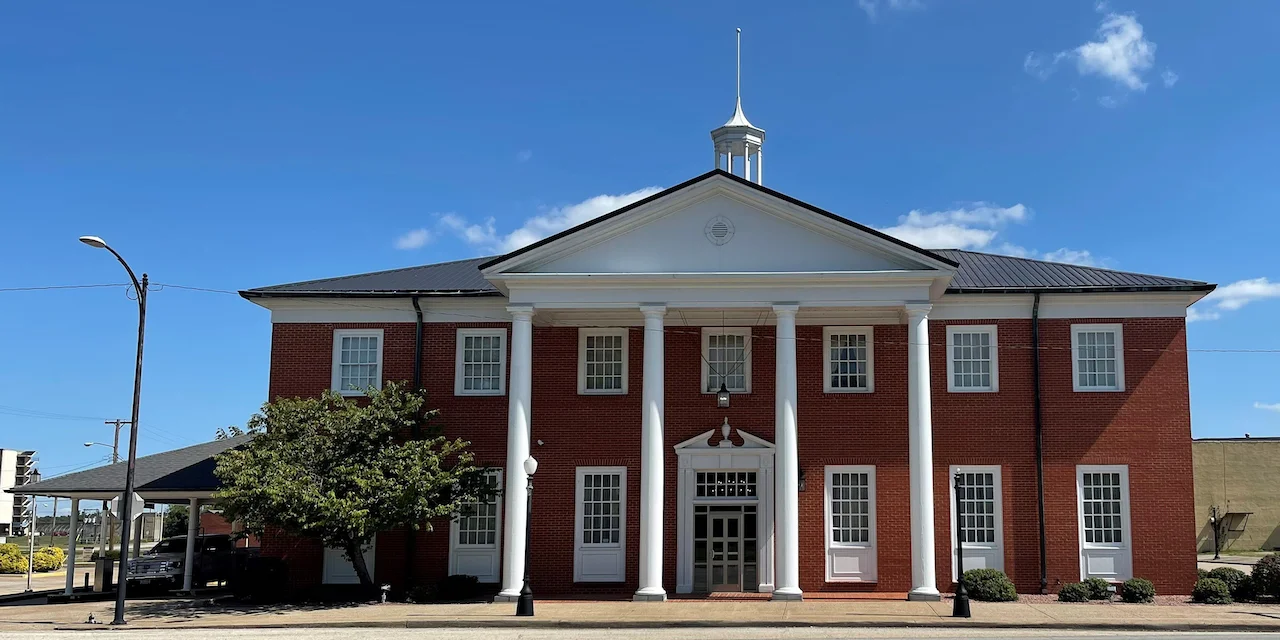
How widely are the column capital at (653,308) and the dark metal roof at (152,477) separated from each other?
1261 centimetres

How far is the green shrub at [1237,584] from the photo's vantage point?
2698cm

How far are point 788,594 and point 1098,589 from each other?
7361 millimetres

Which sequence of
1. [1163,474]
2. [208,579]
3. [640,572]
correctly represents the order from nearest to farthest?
[640,572] → [1163,474] → [208,579]

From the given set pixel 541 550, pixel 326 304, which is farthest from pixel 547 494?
pixel 326 304

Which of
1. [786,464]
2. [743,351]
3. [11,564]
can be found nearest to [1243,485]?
[743,351]

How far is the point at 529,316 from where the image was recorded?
27.6 metres

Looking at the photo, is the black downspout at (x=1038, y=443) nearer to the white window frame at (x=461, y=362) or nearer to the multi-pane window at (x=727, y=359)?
the multi-pane window at (x=727, y=359)

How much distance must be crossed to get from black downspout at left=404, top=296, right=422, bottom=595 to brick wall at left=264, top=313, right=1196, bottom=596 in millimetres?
198

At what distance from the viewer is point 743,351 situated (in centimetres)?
3019

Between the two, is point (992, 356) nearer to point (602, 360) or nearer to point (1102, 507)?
point (1102, 507)

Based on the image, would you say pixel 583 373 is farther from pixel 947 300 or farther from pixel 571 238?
pixel 947 300

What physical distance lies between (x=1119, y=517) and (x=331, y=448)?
19125mm

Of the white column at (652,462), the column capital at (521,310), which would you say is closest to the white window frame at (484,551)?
the column capital at (521,310)

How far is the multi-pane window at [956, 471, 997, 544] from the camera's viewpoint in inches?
1137
